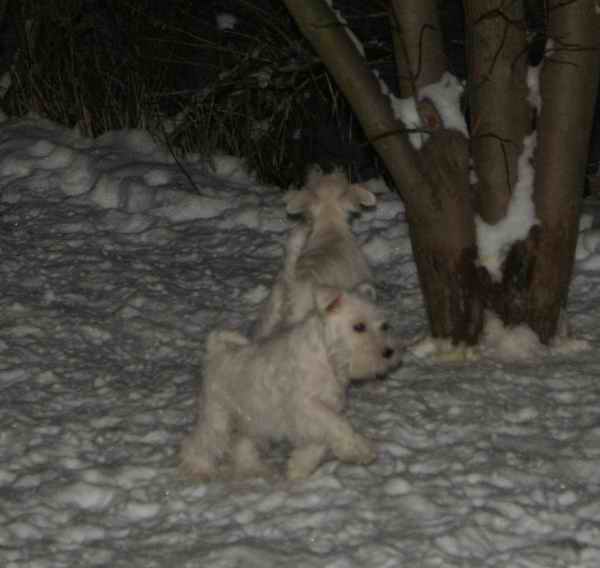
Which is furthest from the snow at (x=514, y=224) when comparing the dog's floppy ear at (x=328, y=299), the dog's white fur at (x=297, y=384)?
the dog's floppy ear at (x=328, y=299)

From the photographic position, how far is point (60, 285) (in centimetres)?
833

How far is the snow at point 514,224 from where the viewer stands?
6.68 metres

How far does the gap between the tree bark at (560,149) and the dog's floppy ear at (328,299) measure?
5.51 ft

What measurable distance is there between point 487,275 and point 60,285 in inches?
115

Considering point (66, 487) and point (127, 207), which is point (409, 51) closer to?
point (66, 487)

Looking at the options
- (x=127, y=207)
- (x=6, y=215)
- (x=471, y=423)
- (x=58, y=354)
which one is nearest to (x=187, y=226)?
(x=127, y=207)

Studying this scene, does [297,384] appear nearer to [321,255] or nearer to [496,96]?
[321,255]

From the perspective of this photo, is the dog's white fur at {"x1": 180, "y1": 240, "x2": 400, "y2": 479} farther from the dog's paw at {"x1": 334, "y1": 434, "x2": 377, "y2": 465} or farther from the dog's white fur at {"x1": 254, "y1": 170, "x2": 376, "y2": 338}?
the dog's white fur at {"x1": 254, "y1": 170, "x2": 376, "y2": 338}

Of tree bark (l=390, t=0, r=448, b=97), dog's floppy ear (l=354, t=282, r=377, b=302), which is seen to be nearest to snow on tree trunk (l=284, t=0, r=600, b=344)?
tree bark (l=390, t=0, r=448, b=97)

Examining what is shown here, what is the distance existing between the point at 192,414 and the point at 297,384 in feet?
3.55

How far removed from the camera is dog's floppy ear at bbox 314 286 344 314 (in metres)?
5.32

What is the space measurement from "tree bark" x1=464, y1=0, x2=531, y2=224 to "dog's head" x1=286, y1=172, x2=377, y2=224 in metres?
0.64

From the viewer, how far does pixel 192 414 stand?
6.24 metres

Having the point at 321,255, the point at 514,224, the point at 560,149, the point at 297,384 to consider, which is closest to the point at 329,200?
the point at 321,255
